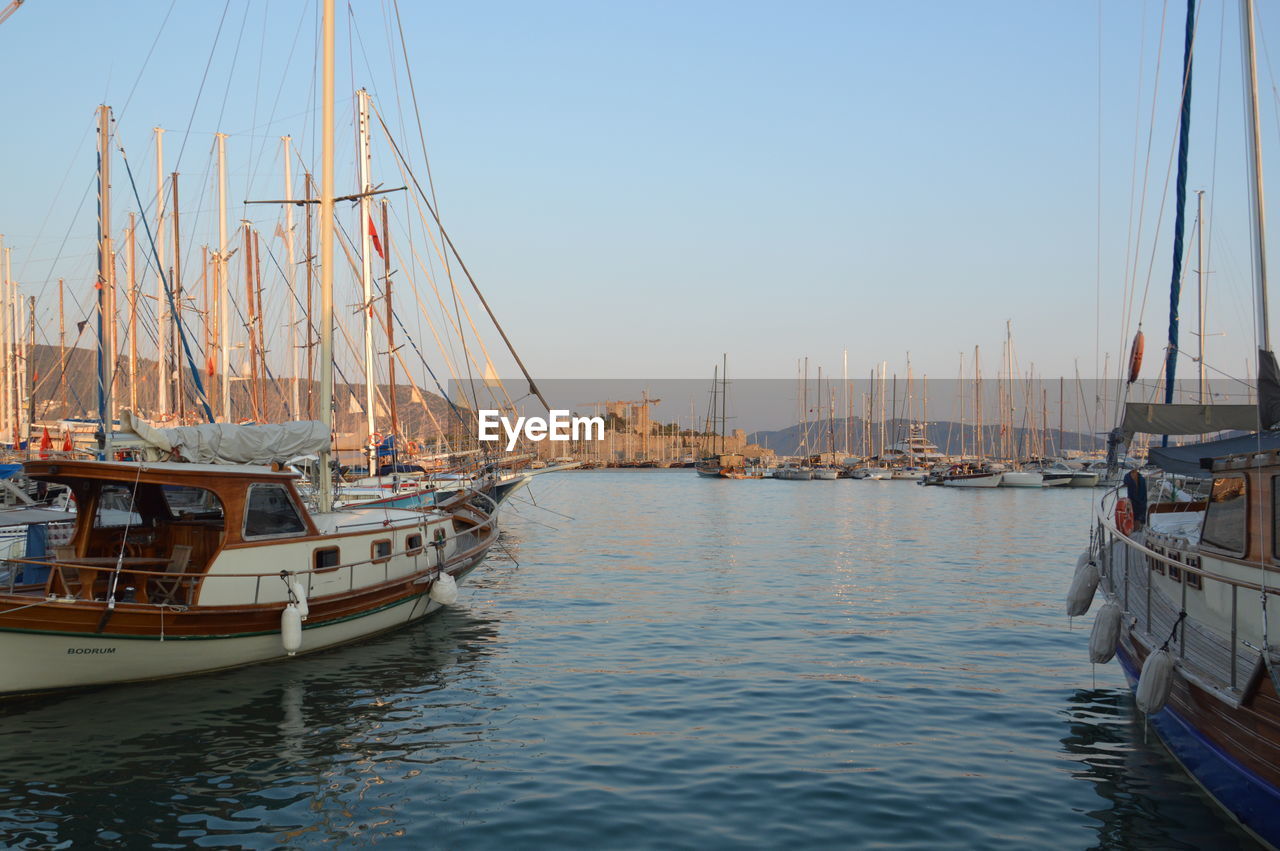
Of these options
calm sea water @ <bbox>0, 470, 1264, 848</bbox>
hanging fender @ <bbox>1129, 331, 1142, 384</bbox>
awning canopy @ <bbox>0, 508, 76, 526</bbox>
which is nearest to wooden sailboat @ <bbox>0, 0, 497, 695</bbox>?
awning canopy @ <bbox>0, 508, 76, 526</bbox>

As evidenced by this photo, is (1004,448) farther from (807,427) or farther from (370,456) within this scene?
(370,456)

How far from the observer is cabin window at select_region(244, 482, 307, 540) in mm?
15828

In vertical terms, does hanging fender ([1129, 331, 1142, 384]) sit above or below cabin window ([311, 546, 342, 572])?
above

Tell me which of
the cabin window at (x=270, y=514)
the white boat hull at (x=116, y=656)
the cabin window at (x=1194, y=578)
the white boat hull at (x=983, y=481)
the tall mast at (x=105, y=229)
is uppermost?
the tall mast at (x=105, y=229)

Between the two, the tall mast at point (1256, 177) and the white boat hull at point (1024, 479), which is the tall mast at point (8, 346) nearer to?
the tall mast at point (1256, 177)

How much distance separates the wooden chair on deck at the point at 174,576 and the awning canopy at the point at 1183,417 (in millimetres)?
15381

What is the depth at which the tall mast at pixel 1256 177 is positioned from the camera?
41.8ft

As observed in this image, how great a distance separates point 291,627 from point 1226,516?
1314 cm

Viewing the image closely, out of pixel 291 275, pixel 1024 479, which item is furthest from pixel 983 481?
pixel 291 275

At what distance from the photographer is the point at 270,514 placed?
16.2 meters

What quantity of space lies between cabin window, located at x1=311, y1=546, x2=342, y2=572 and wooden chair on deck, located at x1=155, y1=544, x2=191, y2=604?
2.04 meters

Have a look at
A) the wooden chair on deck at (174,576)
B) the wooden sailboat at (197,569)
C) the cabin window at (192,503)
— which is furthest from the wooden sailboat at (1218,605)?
the cabin window at (192,503)

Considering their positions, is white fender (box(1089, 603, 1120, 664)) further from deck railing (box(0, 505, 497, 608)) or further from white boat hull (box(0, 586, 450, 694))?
white boat hull (box(0, 586, 450, 694))

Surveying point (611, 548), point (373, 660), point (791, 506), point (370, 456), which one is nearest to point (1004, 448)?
point (791, 506)
